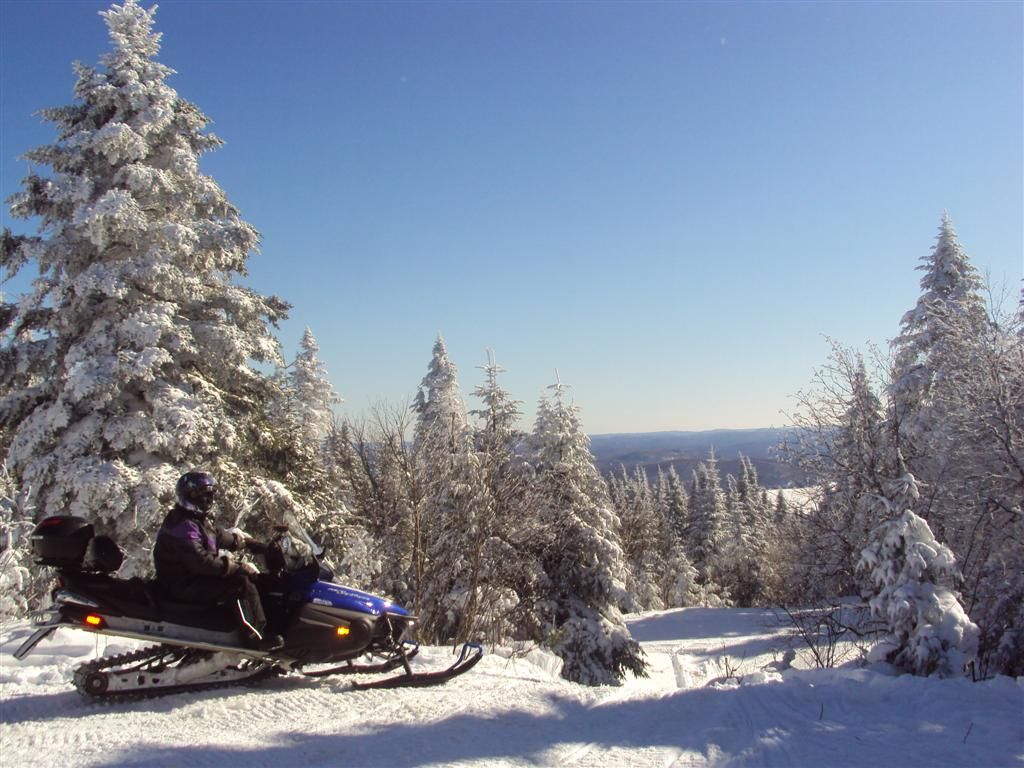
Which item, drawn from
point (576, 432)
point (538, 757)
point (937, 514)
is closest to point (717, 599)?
point (576, 432)

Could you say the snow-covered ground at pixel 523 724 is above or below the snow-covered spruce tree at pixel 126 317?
below

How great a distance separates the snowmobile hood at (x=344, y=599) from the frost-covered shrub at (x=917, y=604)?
200 inches

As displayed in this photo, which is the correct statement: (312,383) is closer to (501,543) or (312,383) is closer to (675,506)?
(501,543)

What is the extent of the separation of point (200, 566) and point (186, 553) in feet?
0.46

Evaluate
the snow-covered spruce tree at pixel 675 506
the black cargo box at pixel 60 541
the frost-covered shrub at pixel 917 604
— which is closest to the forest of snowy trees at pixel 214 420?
the frost-covered shrub at pixel 917 604

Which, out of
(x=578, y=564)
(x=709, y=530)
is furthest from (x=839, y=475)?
(x=709, y=530)

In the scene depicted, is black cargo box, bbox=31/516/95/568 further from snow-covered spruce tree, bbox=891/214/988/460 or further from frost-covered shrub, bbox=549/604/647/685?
snow-covered spruce tree, bbox=891/214/988/460

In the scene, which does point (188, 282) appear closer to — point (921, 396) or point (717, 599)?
point (921, 396)

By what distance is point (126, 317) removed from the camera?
11570mm

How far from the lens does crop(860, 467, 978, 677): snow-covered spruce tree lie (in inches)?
258

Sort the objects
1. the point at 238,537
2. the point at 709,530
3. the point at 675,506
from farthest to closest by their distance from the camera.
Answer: the point at 675,506
the point at 709,530
the point at 238,537

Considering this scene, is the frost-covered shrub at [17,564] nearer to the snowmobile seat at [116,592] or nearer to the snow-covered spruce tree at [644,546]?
the snowmobile seat at [116,592]

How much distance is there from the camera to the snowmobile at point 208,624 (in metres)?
4.88

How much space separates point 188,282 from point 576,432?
40.0 ft
